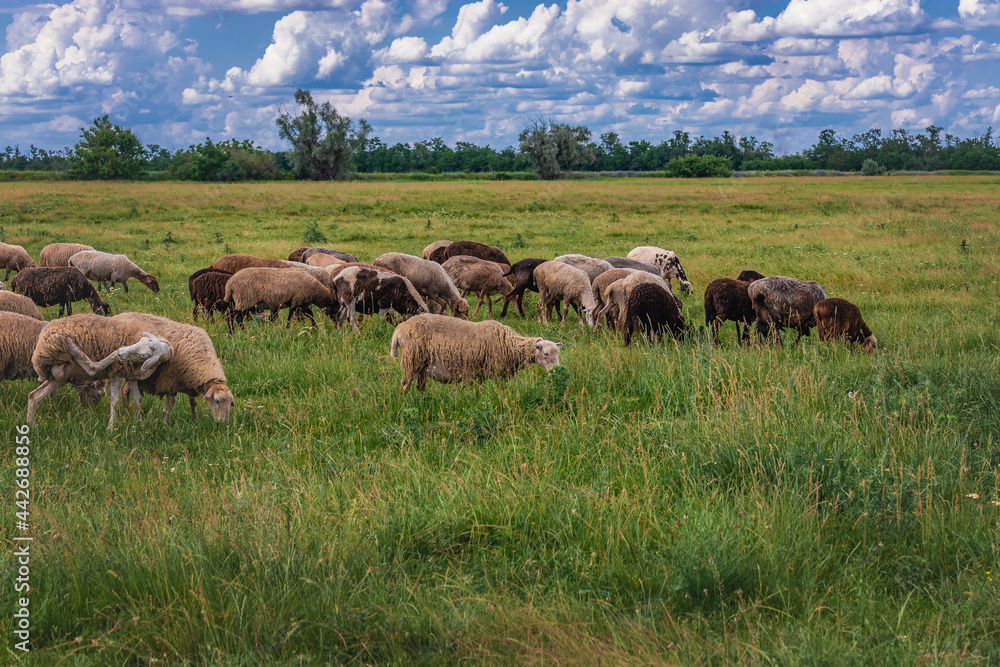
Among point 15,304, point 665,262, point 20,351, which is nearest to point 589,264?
point 665,262

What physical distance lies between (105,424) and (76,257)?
13.0 metres

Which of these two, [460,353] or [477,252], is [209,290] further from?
[477,252]

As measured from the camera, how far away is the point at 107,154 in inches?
3290

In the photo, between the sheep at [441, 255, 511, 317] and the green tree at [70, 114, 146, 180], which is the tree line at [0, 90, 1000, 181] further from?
the sheep at [441, 255, 511, 317]

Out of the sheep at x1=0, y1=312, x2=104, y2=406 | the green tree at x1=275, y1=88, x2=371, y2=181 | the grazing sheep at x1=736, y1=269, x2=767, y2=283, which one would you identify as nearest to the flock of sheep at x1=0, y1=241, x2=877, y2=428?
the sheep at x1=0, y1=312, x2=104, y2=406

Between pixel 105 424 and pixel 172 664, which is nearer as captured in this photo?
pixel 172 664

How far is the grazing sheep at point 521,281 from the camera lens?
569 inches

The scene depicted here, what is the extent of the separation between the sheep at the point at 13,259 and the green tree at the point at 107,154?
75.2 meters

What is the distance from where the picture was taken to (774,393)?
20.4 ft

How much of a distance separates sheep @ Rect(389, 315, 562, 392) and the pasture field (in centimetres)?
33

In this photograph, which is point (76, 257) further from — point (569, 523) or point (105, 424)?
point (569, 523)

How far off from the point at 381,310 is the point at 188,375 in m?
5.21

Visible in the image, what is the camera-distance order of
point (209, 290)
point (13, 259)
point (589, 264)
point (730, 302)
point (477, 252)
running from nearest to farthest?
point (730, 302), point (209, 290), point (589, 264), point (13, 259), point (477, 252)

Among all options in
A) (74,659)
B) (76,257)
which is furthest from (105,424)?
(76,257)
